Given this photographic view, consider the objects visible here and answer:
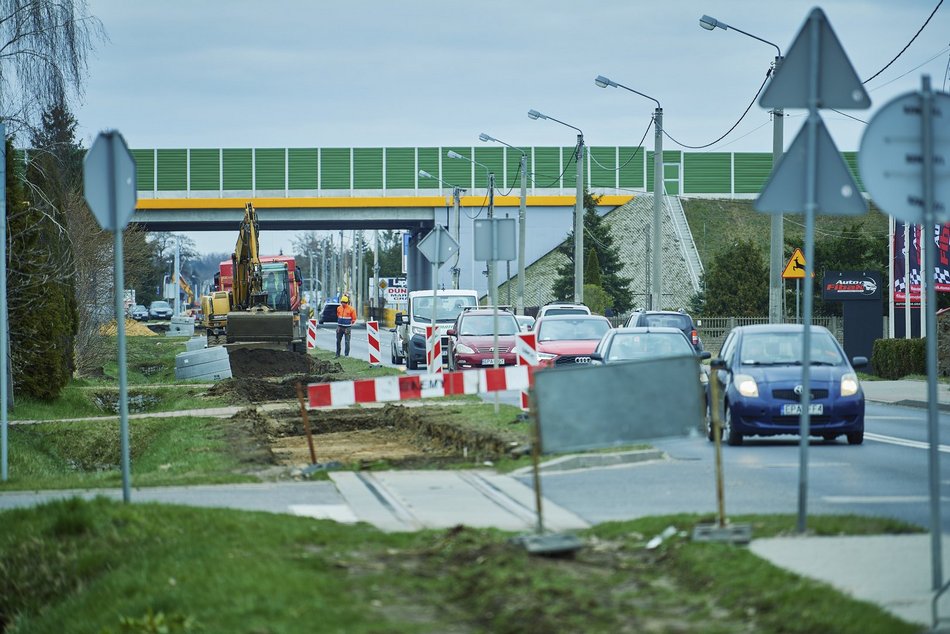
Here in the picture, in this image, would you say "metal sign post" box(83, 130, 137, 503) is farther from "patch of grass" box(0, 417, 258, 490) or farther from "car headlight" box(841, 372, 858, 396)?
"car headlight" box(841, 372, 858, 396)

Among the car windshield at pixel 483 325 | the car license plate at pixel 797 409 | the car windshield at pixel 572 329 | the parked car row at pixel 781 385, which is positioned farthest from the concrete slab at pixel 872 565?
the car windshield at pixel 483 325

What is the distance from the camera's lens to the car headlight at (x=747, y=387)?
17.7 m

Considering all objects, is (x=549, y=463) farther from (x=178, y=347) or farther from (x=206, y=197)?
(x=206, y=197)

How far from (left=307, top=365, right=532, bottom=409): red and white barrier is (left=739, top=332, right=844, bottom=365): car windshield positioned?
3.05m

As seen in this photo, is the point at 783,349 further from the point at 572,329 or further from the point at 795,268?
the point at 795,268

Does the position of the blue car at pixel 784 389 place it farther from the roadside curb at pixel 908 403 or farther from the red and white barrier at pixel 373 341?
the red and white barrier at pixel 373 341

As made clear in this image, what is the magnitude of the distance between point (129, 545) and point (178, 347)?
53650 mm

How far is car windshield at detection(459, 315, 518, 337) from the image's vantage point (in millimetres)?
34375

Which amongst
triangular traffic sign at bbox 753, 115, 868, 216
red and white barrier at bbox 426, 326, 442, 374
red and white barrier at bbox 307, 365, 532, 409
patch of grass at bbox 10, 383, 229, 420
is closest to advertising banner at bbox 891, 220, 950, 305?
red and white barrier at bbox 426, 326, 442, 374

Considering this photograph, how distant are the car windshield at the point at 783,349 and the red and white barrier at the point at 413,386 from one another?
10.0 feet

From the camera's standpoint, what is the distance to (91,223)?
1679 inches

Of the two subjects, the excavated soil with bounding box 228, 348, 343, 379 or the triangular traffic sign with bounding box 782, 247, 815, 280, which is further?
the excavated soil with bounding box 228, 348, 343, 379

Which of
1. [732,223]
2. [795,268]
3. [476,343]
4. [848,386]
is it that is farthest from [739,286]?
[848,386]

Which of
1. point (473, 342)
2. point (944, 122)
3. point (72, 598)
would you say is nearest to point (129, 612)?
point (72, 598)
